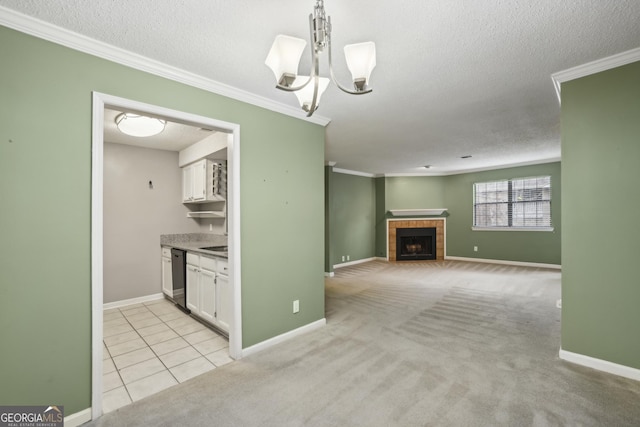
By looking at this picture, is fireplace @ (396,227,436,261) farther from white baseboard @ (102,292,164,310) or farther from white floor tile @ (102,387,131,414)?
white floor tile @ (102,387,131,414)

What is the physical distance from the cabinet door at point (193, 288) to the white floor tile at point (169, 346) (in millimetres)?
528

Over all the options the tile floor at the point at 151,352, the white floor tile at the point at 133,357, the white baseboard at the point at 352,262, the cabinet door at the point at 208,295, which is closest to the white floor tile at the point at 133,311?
the tile floor at the point at 151,352

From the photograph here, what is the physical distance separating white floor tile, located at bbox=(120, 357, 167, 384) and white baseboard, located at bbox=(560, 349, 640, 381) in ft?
12.0

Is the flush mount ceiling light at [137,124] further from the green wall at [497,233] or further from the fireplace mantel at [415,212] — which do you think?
the green wall at [497,233]

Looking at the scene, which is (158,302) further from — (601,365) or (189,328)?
(601,365)

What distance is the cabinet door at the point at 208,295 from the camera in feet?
10.7

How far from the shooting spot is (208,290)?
338cm

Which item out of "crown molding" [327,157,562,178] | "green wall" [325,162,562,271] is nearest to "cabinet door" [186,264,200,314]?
"green wall" [325,162,562,271]

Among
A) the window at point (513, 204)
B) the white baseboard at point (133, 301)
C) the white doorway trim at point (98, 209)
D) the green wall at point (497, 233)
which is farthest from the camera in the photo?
the window at point (513, 204)

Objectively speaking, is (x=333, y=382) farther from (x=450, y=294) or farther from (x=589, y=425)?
(x=450, y=294)

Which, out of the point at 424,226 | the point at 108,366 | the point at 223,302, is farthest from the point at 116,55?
the point at 424,226

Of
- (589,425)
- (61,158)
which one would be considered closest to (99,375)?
(61,158)

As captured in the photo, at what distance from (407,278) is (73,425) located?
18.1 ft

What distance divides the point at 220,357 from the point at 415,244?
6.93 m
